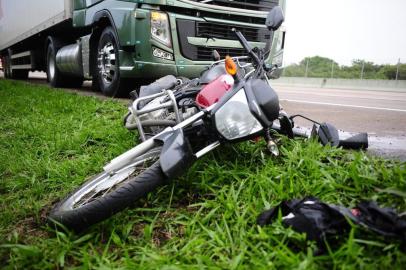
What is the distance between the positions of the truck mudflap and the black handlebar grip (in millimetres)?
1468

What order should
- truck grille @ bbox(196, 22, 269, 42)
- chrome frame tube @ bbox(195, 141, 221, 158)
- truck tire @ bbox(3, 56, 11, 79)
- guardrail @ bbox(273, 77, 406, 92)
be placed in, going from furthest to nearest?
guardrail @ bbox(273, 77, 406, 92) < truck tire @ bbox(3, 56, 11, 79) < truck grille @ bbox(196, 22, 269, 42) < chrome frame tube @ bbox(195, 141, 221, 158)

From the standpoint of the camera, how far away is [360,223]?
1444mm

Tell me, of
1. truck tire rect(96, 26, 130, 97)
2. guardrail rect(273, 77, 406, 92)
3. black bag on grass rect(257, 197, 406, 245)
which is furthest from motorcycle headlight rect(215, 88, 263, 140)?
guardrail rect(273, 77, 406, 92)

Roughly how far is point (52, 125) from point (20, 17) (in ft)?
26.0

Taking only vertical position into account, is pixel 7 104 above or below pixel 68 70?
below

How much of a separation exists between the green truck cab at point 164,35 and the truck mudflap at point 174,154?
3.00 metres

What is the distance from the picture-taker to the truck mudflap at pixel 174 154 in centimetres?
171

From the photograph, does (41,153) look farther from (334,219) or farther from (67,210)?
(334,219)

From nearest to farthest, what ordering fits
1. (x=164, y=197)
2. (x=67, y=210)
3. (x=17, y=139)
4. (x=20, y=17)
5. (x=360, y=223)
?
1. (x=360, y=223)
2. (x=67, y=210)
3. (x=164, y=197)
4. (x=17, y=139)
5. (x=20, y=17)

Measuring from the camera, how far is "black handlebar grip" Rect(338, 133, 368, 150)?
2684 mm

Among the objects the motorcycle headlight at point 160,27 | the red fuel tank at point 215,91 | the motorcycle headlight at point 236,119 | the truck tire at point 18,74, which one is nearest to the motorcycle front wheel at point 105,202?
the motorcycle headlight at point 236,119

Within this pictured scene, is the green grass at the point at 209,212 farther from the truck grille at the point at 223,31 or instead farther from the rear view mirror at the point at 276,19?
the truck grille at the point at 223,31

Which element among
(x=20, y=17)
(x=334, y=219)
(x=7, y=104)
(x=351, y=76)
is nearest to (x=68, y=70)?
(x=7, y=104)

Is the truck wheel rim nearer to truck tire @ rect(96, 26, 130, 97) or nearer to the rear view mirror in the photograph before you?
truck tire @ rect(96, 26, 130, 97)
